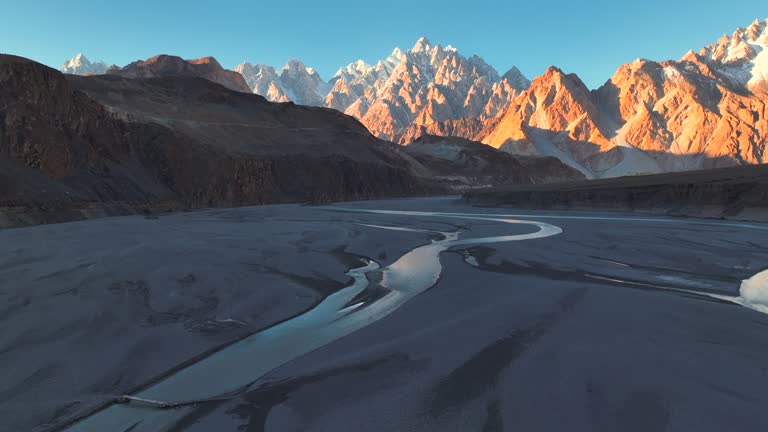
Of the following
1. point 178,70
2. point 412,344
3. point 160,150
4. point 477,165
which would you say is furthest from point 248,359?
point 178,70

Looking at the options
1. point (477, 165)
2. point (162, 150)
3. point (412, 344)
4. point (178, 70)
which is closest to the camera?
point (412, 344)

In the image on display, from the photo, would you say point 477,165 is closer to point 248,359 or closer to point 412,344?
point 412,344

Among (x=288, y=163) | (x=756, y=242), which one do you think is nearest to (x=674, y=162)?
(x=288, y=163)

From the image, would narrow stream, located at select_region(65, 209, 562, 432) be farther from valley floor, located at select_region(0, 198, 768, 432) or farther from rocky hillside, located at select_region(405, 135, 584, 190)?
rocky hillside, located at select_region(405, 135, 584, 190)

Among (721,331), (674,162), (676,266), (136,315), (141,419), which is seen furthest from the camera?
(674,162)

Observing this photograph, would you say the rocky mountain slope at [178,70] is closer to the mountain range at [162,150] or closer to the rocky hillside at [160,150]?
the mountain range at [162,150]

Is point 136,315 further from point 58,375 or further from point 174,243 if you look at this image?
point 174,243
